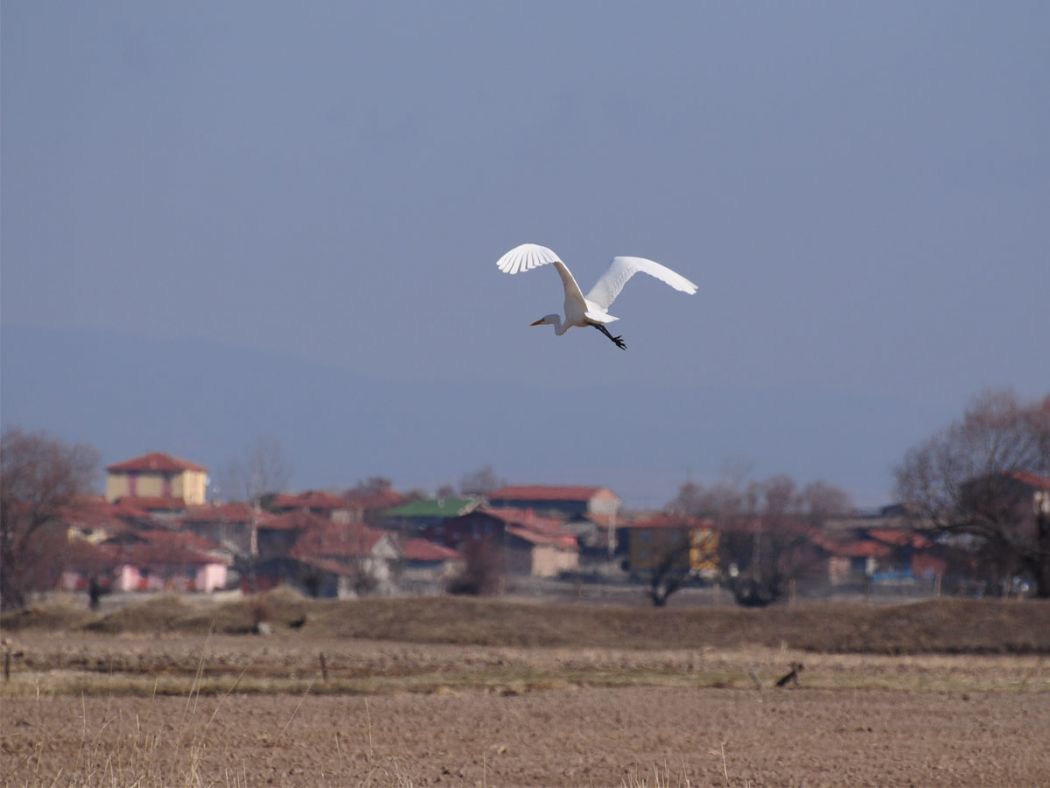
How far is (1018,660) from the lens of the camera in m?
41.0

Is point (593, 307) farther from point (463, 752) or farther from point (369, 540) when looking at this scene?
point (369, 540)

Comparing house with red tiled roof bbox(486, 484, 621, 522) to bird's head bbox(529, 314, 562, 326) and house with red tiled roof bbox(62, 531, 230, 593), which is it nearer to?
house with red tiled roof bbox(62, 531, 230, 593)

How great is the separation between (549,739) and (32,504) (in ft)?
181

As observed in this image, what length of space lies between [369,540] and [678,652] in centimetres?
4065

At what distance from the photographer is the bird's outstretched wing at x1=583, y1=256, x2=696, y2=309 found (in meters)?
16.1

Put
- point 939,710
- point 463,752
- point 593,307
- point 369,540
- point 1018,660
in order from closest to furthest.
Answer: point 593,307
point 463,752
point 939,710
point 1018,660
point 369,540

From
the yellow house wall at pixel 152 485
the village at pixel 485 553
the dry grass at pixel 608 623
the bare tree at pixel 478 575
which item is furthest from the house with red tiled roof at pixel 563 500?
the dry grass at pixel 608 623

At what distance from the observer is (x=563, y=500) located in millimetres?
123875

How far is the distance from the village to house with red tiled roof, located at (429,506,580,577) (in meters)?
0.14

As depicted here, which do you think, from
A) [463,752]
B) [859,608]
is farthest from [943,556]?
[463,752]

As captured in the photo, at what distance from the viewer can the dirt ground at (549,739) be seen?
720 inches

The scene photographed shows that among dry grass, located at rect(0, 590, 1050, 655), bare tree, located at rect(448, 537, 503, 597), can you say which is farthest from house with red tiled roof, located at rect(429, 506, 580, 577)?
dry grass, located at rect(0, 590, 1050, 655)

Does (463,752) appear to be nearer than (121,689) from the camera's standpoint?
Yes

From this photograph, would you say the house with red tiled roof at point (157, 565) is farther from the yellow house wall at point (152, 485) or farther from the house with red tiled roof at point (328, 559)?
the yellow house wall at point (152, 485)
